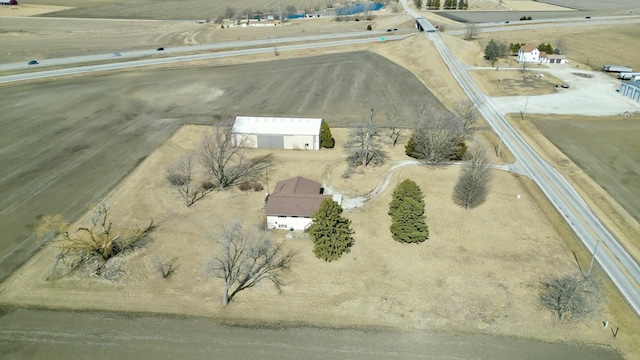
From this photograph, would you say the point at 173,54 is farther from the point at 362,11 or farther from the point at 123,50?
the point at 362,11

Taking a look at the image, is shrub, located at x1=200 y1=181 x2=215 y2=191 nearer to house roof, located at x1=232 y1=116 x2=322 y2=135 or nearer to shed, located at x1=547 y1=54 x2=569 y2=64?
house roof, located at x1=232 y1=116 x2=322 y2=135

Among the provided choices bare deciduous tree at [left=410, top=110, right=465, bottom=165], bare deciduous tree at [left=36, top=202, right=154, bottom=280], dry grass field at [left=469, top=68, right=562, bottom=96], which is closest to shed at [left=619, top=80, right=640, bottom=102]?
dry grass field at [left=469, top=68, right=562, bottom=96]

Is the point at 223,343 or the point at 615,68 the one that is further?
the point at 615,68

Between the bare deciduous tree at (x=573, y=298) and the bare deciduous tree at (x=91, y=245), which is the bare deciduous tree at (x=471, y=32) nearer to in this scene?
the bare deciduous tree at (x=573, y=298)

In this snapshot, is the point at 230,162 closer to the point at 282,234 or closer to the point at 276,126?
the point at 276,126

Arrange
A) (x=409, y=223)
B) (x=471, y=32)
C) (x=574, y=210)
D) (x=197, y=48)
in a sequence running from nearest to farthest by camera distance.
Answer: (x=409, y=223) < (x=574, y=210) < (x=197, y=48) < (x=471, y=32)

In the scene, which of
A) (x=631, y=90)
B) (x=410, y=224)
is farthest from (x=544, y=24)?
(x=410, y=224)

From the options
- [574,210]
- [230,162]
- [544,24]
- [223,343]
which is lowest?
[223,343]

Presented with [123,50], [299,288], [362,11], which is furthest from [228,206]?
[362,11]
